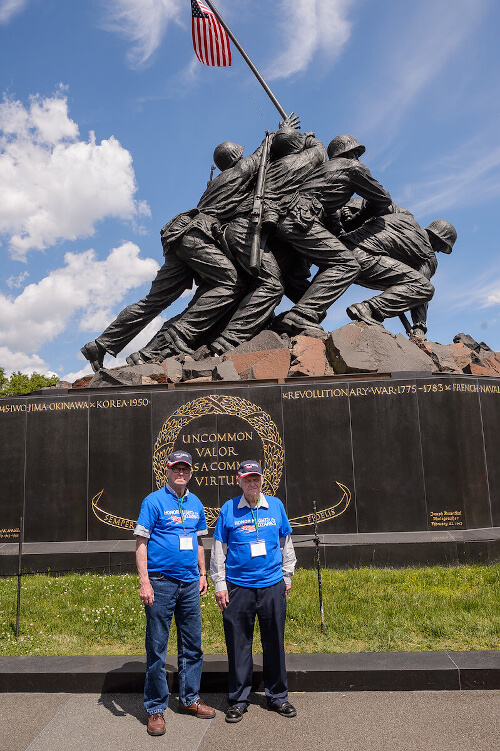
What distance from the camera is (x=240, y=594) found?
3.88 metres

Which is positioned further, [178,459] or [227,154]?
[227,154]

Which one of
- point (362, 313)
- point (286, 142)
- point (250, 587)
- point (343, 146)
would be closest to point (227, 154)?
point (286, 142)

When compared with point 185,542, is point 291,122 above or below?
above

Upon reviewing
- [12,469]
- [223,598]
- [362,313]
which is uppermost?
[362,313]

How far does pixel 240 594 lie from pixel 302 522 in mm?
4545

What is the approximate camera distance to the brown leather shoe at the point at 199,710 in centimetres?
379

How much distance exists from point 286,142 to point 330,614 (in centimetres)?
975

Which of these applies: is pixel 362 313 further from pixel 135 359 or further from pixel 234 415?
pixel 135 359

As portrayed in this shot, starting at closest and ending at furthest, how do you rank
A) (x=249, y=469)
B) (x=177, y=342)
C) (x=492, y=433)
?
(x=249, y=469) → (x=492, y=433) → (x=177, y=342)

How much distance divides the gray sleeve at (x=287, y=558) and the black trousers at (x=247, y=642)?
140 millimetres

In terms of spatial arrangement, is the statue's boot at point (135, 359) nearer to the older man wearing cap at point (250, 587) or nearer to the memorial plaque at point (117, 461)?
the memorial plaque at point (117, 461)

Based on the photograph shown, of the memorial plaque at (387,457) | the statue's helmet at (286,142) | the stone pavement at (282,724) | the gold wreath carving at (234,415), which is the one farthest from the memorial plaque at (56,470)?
the statue's helmet at (286,142)

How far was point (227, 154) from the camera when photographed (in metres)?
12.6

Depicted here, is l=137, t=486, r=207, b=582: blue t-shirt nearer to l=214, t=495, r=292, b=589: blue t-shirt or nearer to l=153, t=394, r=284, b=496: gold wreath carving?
l=214, t=495, r=292, b=589: blue t-shirt
